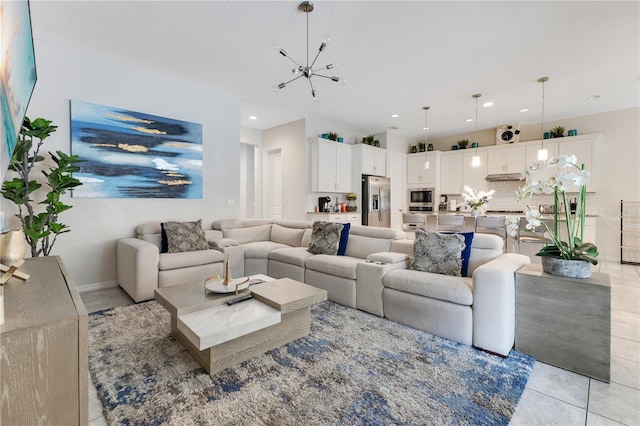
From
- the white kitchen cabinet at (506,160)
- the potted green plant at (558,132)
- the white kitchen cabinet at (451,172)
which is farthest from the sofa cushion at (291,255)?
the potted green plant at (558,132)

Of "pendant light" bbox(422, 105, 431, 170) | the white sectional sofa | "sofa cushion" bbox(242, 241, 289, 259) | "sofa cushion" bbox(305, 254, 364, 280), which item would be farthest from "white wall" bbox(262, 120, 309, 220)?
"sofa cushion" bbox(305, 254, 364, 280)

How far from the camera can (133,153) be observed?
12.6ft

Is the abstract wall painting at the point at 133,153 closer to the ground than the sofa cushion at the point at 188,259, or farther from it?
farther from it

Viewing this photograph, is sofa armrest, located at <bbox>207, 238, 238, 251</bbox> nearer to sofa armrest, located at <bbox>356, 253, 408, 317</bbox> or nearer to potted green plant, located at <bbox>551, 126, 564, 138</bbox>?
sofa armrest, located at <bbox>356, 253, 408, 317</bbox>

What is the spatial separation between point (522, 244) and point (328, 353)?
453 centimetres

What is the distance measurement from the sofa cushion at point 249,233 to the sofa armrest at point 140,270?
4.35 ft

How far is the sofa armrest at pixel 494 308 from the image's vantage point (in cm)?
210

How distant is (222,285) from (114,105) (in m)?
2.96

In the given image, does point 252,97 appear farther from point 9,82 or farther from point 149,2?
point 9,82


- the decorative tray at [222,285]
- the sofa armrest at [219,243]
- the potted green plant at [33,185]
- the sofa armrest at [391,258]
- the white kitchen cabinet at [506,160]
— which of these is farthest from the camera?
the white kitchen cabinet at [506,160]

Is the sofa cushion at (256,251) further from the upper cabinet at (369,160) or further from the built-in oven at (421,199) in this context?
the built-in oven at (421,199)

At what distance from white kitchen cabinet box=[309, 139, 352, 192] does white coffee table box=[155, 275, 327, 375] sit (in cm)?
368

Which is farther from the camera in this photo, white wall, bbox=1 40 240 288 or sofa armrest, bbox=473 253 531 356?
white wall, bbox=1 40 240 288

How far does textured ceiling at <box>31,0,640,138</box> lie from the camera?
2.65 meters
